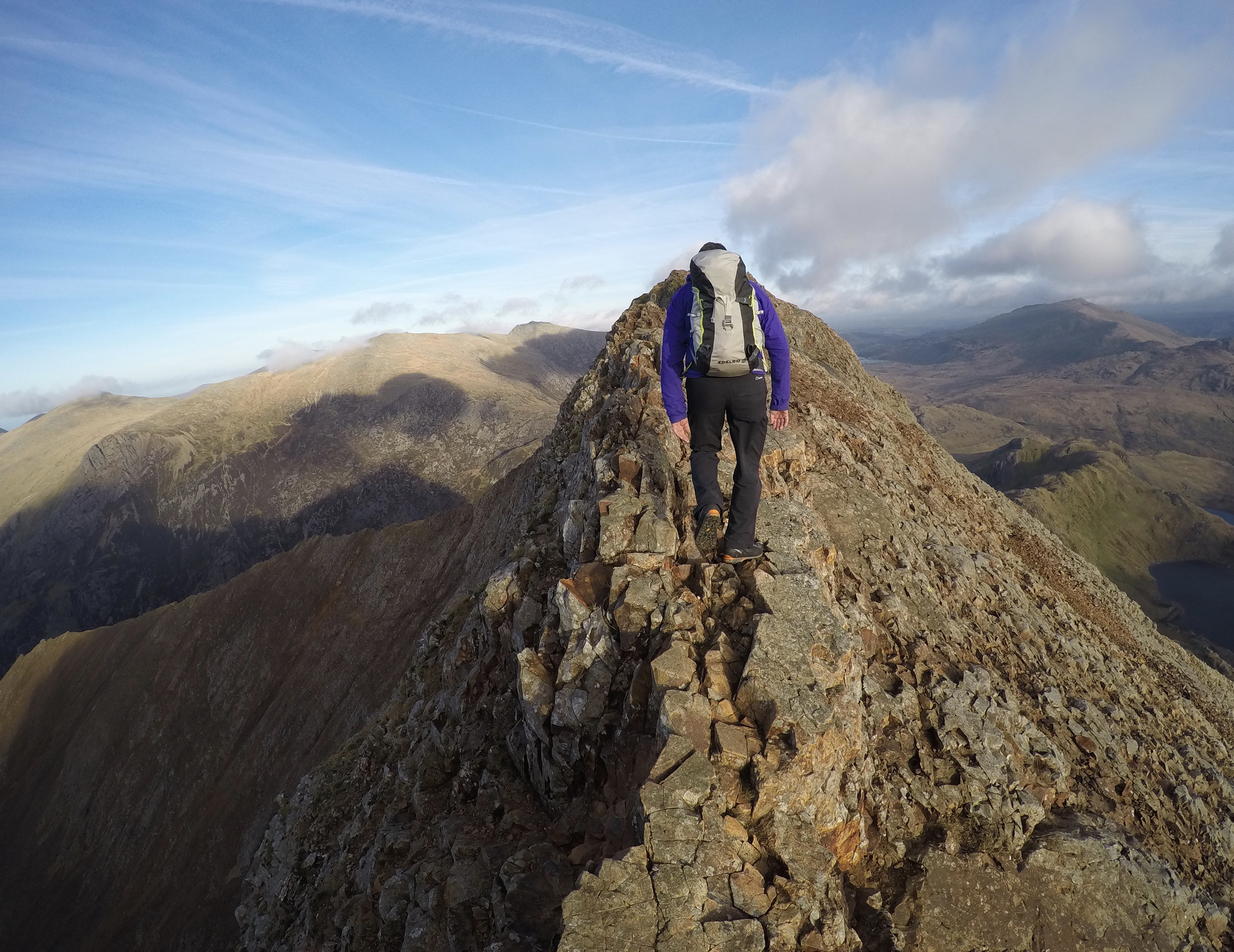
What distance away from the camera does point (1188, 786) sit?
975 cm

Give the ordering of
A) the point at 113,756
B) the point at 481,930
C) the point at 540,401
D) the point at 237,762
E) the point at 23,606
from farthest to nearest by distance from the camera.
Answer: the point at 540,401 → the point at 23,606 → the point at 113,756 → the point at 237,762 → the point at 481,930

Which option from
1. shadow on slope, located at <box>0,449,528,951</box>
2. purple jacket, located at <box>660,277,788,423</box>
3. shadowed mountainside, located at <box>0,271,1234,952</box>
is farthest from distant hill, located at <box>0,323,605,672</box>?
purple jacket, located at <box>660,277,788,423</box>

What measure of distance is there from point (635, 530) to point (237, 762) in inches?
1387

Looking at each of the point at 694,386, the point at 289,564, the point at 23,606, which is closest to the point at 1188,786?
the point at 694,386

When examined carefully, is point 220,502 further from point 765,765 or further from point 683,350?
point 765,765

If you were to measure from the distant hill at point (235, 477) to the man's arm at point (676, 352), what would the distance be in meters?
96.7

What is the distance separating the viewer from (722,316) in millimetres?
7027

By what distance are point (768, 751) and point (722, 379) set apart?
14.0 feet

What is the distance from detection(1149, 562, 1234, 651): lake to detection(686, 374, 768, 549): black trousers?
3587 inches

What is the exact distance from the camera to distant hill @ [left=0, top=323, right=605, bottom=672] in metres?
118

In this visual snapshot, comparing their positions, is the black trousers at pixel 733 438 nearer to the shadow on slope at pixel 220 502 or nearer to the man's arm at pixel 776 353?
the man's arm at pixel 776 353

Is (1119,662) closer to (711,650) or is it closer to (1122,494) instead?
(711,650)

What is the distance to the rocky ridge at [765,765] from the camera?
5809mm

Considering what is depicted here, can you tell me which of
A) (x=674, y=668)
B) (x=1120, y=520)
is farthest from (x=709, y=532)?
(x=1120, y=520)
